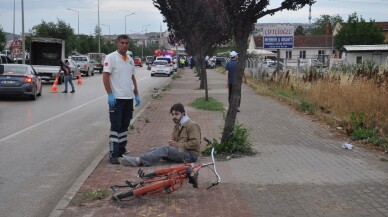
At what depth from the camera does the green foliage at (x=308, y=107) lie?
15.0 metres

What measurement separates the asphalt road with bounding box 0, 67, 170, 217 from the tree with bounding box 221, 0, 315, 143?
2.60 meters

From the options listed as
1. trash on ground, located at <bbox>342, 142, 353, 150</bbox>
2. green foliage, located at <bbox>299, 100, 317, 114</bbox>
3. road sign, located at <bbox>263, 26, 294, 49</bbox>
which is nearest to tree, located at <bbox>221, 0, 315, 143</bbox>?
trash on ground, located at <bbox>342, 142, 353, 150</bbox>

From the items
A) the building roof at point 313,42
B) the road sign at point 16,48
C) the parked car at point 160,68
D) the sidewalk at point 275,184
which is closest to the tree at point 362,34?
the building roof at point 313,42

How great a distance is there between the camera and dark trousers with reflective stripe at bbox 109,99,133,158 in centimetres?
819

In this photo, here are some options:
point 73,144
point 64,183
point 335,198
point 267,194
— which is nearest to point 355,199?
point 335,198

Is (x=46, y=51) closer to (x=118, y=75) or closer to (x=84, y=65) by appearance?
(x=84, y=65)

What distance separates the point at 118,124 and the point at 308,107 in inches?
337

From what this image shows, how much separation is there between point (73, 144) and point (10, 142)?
1.29m

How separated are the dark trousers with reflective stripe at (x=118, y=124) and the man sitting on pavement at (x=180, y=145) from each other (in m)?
0.42

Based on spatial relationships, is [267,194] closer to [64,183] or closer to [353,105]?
[64,183]

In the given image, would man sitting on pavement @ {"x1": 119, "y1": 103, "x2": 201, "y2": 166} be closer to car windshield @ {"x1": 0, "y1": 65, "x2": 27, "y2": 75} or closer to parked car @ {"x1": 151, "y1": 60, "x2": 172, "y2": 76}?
car windshield @ {"x1": 0, "y1": 65, "x2": 27, "y2": 75}

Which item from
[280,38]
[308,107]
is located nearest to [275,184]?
[308,107]

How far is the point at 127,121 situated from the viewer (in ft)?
27.7

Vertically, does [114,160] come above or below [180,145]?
below
